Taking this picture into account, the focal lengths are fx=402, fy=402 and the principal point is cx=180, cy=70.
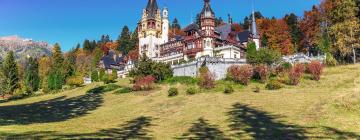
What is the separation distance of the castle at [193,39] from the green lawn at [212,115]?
1904cm

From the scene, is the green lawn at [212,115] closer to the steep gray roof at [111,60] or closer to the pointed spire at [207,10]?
the pointed spire at [207,10]

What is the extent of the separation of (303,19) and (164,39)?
34.5 metres

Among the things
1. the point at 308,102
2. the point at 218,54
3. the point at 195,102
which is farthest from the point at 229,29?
the point at 308,102

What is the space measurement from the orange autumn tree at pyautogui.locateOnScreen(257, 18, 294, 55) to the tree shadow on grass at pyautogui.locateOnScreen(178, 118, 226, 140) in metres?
60.6

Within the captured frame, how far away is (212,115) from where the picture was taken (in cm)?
3897

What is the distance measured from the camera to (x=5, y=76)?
88.4m

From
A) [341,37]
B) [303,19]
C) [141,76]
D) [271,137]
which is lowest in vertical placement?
[271,137]

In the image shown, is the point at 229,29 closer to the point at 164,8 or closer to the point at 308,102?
the point at 164,8

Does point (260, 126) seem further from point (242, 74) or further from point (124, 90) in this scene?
point (124, 90)

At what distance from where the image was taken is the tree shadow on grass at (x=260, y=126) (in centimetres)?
2817

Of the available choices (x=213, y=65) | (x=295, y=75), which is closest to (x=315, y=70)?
(x=295, y=75)

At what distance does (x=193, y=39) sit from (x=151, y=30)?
56.0ft

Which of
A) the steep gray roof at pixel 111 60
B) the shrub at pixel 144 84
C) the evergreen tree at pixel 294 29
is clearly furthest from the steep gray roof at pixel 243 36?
the steep gray roof at pixel 111 60

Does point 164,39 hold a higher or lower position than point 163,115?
higher
